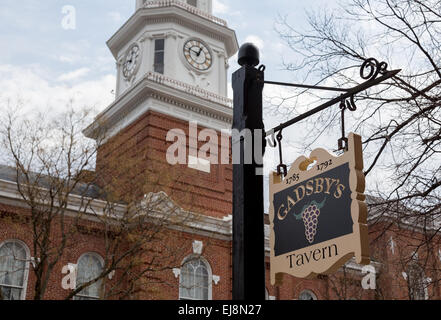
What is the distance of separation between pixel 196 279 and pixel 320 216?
21373 millimetres

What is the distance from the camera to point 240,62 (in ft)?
15.1

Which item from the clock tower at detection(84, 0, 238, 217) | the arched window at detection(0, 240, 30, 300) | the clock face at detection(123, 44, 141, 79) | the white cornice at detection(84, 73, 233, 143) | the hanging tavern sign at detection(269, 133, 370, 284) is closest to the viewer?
the hanging tavern sign at detection(269, 133, 370, 284)

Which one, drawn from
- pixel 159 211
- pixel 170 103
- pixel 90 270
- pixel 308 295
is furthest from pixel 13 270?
pixel 308 295

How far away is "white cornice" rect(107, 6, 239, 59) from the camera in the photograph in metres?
30.4

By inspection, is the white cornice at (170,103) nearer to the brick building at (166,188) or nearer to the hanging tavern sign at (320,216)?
the brick building at (166,188)

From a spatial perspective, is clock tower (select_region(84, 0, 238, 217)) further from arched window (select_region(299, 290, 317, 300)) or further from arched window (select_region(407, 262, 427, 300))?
arched window (select_region(407, 262, 427, 300))

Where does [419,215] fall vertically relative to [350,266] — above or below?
below

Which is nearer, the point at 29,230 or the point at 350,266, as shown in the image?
the point at 29,230

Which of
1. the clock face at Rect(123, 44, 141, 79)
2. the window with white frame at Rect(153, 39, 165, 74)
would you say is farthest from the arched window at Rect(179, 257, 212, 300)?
the clock face at Rect(123, 44, 141, 79)
